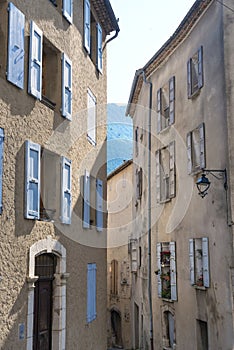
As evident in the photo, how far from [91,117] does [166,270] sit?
5.46 meters

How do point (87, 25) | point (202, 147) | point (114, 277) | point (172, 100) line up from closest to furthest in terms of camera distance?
point (202, 147) → point (87, 25) → point (172, 100) → point (114, 277)

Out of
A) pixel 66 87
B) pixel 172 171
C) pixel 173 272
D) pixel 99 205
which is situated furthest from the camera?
pixel 172 171

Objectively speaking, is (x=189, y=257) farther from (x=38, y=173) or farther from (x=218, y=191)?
(x=38, y=173)

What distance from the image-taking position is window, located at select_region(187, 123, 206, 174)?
12781mm

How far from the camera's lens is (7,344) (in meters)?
8.16

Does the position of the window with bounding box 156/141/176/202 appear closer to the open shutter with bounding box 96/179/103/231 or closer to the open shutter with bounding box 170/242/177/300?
the open shutter with bounding box 170/242/177/300

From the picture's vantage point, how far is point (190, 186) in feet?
45.0

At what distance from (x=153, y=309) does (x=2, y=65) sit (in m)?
11.0

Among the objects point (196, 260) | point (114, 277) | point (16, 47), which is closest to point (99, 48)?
point (16, 47)

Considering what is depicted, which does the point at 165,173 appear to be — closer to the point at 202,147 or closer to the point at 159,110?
the point at 159,110

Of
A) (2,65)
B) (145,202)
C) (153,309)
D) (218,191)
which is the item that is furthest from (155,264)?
(2,65)

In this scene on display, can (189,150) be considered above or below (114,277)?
above

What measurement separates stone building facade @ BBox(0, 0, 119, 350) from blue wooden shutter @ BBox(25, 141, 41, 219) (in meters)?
0.02

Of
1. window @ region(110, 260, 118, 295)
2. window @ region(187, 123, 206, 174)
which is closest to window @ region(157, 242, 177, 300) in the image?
window @ region(187, 123, 206, 174)
